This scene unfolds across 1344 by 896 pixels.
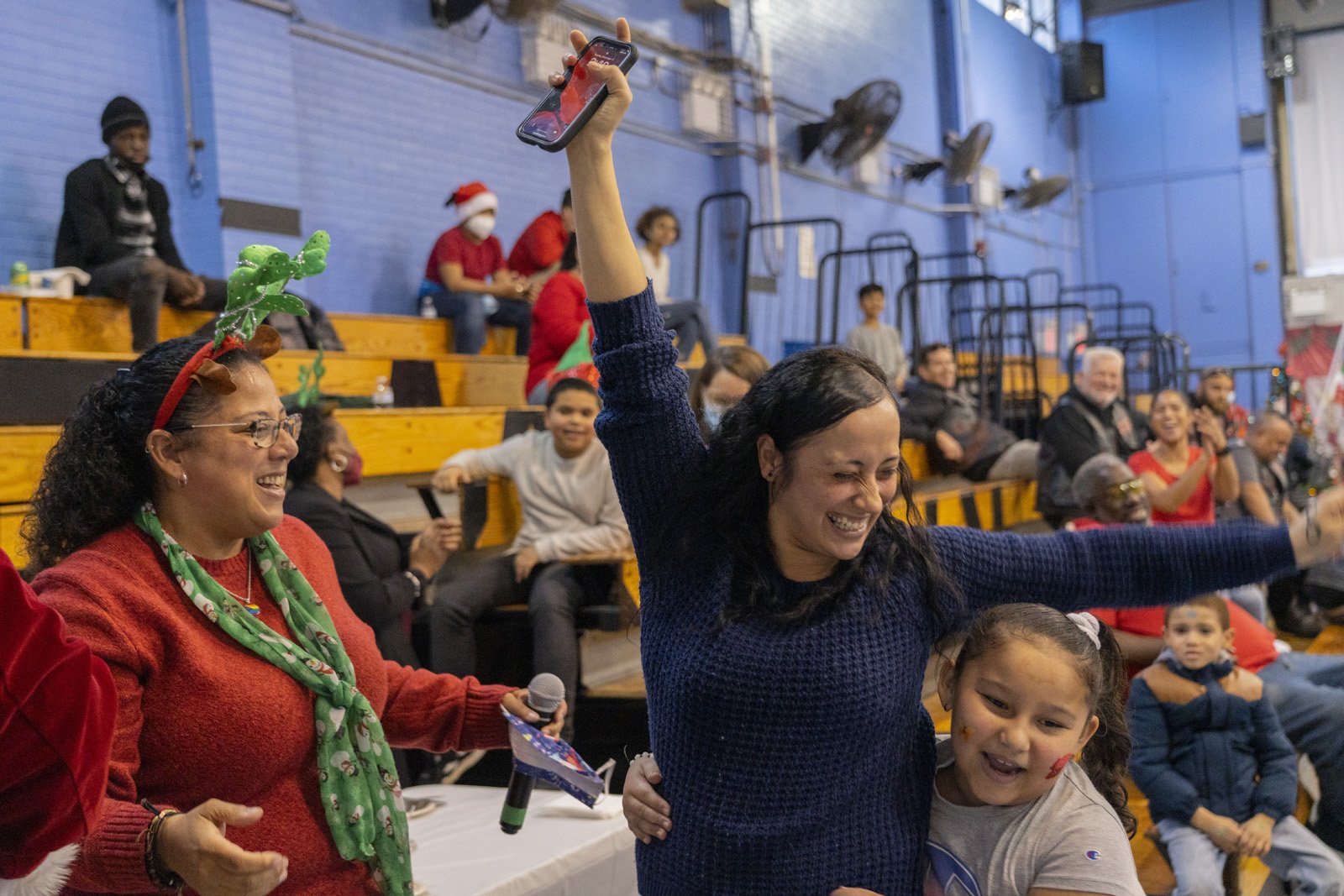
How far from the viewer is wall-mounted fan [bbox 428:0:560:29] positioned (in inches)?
262

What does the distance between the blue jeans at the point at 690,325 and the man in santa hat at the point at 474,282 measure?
0.74 metres

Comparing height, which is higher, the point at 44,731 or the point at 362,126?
the point at 362,126

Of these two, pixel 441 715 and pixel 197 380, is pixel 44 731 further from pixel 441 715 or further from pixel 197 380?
pixel 441 715

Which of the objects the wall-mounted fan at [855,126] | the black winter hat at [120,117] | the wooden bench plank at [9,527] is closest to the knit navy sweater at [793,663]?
the wooden bench plank at [9,527]

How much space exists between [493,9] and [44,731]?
21.3 ft

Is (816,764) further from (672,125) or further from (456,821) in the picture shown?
(672,125)

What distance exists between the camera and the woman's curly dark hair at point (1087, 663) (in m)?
1.38

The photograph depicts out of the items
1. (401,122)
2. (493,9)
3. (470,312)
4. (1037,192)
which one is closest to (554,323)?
(470,312)

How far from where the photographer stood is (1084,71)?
1462 centimetres

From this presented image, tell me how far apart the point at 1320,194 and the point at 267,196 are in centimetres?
1269

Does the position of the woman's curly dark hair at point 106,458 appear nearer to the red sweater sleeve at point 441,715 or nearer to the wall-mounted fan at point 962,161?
the red sweater sleeve at point 441,715

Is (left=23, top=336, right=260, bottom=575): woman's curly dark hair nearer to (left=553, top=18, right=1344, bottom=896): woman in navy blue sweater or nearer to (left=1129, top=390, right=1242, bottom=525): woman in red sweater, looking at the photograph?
(left=553, top=18, right=1344, bottom=896): woman in navy blue sweater

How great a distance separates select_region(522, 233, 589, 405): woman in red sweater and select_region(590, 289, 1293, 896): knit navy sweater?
3.46m

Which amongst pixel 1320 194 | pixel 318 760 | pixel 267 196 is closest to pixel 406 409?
pixel 267 196
